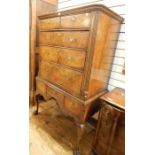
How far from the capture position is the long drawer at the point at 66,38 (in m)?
1.40

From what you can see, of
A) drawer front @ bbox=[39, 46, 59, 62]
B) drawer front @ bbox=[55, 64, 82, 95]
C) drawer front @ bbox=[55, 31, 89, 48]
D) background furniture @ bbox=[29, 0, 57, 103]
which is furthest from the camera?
background furniture @ bbox=[29, 0, 57, 103]

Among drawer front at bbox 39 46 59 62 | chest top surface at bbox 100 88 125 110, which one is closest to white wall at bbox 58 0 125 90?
chest top surface at bbox 100 88 125 110

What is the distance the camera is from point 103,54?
1540 millimetres

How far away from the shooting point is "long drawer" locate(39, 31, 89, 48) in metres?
1.40

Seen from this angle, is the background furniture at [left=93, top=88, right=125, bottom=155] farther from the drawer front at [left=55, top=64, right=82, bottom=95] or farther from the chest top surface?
the drawer front at [left=55, top=64, right=82, bottom=95]

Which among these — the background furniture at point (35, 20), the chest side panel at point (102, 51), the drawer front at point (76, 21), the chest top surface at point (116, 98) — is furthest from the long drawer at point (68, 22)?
the chest top surface at point (116, 98)

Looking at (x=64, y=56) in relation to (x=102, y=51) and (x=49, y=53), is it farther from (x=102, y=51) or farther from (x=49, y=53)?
(x=102, y=51)

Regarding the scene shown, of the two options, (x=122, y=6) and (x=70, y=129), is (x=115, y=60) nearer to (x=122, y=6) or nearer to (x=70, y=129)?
(x=122, y=6)

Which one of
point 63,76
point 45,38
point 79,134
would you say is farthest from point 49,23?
point 79,134

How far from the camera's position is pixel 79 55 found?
4.79ft

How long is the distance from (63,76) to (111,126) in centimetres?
83

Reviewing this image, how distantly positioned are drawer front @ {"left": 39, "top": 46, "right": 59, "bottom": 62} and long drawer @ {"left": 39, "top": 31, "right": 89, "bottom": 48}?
77 millimetres
